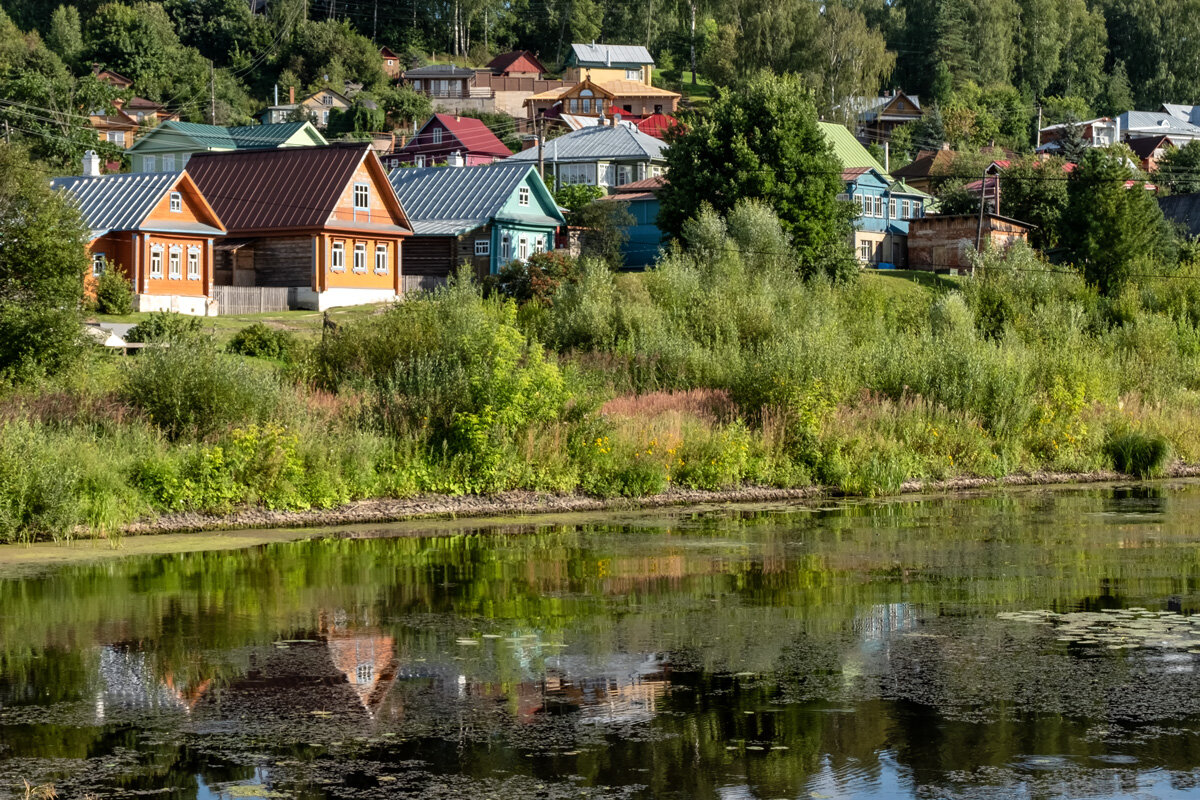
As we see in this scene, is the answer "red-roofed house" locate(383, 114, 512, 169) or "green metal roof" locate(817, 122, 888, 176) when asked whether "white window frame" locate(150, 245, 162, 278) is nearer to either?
"green metal roof" locate(817, 122, 888, 176)

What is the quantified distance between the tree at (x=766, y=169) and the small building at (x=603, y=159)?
78.5 ft

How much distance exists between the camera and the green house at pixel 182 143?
8862 centimetres

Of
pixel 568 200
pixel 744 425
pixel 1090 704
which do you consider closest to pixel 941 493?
pixel 744 425

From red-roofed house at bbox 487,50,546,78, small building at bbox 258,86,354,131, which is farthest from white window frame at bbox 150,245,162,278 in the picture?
red-roofed house at bbox 487,50,546,78

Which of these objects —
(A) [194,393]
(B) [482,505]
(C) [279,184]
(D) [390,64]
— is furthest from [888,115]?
(A) [194,393]

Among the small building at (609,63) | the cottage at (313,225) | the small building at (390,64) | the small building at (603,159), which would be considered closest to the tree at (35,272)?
the cottage at (313,225)

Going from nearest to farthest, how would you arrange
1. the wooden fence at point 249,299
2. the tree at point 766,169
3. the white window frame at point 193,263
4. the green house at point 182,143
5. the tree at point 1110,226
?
1. the wooden fence at point 249,299
2. the white window frame at point 193,263
3. the tree at point 766,169
4. the tree at point 1110,226
5. the green house at point 182,143

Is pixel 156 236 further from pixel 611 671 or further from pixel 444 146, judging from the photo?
pixel 444 146

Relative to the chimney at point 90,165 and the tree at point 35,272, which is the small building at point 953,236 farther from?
the tree at point 35,272

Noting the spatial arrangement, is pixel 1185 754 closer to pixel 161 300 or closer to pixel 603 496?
pixel 603 496

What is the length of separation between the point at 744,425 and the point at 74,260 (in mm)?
14998

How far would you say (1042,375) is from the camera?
35469 mm

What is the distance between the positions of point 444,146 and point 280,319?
5495 centimetres

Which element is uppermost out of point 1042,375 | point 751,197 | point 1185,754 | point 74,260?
point 751,197
